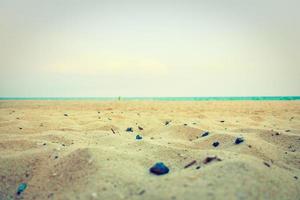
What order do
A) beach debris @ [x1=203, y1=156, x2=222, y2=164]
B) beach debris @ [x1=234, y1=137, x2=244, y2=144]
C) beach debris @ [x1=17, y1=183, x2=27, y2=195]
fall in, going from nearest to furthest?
beach debris @ [x1=17, y1=183, x2=27, y2=195] → beach debris @ [x1=203, y1=156, x2=222, y2=164] → beach debris @ [x1=234, y1=137, x2=244, y2=144]

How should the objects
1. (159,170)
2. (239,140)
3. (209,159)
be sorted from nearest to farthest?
(159,170)
(209,159)
(239,140)

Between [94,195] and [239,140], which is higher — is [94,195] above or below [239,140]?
below

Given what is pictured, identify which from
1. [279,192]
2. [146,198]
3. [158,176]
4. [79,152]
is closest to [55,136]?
[79,152]

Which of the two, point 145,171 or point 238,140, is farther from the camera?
point 238,140

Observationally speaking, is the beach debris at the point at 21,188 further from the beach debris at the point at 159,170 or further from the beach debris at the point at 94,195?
the beach debris at the point at 159,170

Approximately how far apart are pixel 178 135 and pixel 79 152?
1.53 metres

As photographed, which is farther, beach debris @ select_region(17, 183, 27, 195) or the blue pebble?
the blue pebble

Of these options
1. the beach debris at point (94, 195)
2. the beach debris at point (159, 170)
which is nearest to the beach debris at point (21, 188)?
the beach debris at point (94, 195)

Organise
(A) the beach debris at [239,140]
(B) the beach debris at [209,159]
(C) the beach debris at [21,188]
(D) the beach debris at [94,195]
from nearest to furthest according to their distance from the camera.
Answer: (D) the beach debris at [94,195]
(C) the beach debris at [21,188]
(B) the beach debris at [209,159]
(A) the beach debris at [239,140]

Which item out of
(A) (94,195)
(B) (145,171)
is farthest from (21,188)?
(B) (145,171)

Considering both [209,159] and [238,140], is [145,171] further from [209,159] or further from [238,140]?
[238,140]

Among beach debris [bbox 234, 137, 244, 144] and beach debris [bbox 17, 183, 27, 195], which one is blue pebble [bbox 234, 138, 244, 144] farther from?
beach debris [bbox 17, 183, 27, 195]

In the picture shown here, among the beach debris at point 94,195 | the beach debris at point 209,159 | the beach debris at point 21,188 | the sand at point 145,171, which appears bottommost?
the beach debris at point 21,188

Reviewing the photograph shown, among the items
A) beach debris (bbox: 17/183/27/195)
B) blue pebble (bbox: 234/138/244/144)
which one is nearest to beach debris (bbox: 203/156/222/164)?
blue pebble (bbox: 234/138/244/144)
